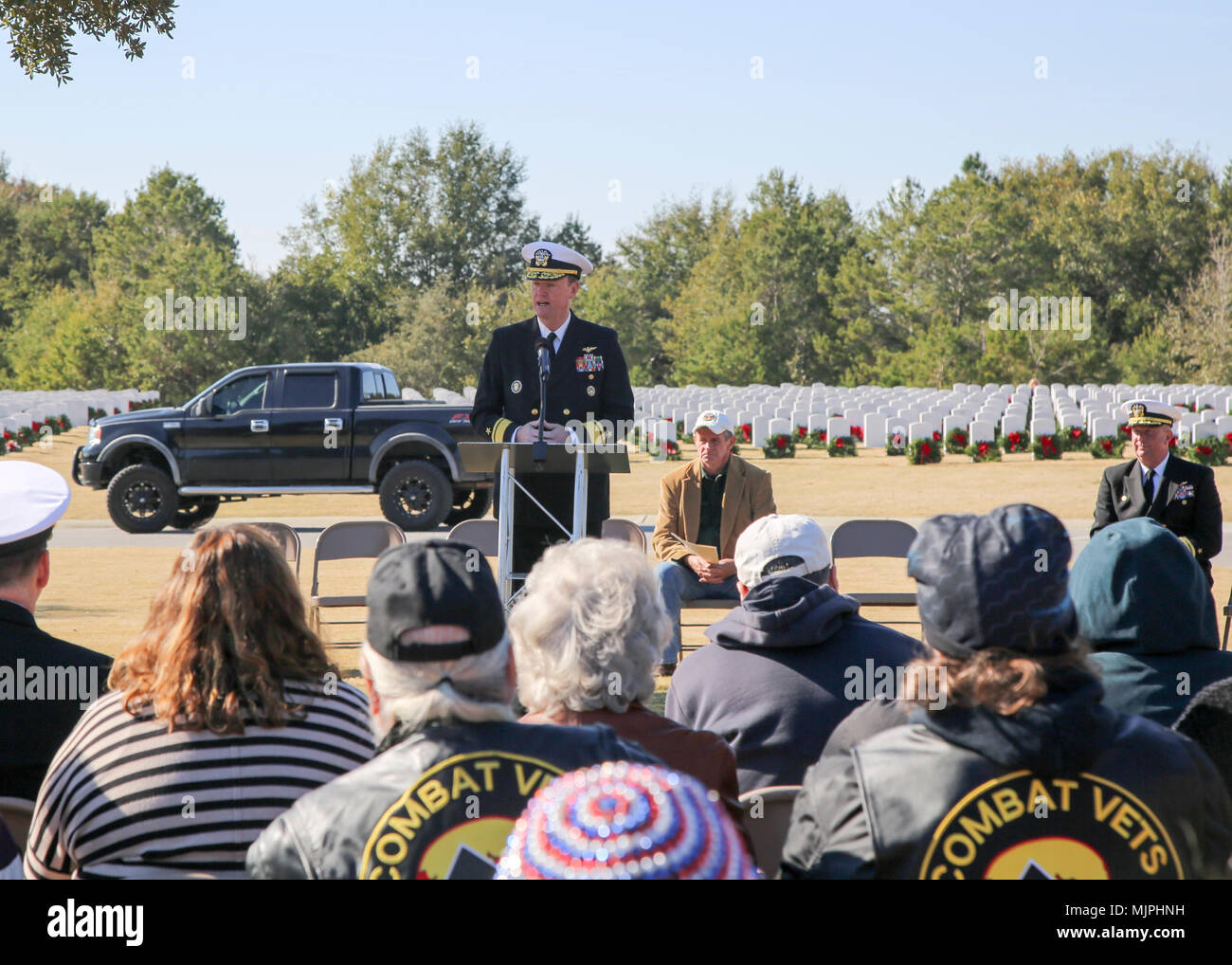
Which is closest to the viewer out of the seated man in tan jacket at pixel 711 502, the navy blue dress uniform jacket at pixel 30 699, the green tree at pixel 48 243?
the navy blue dress uniform jacket at pixel 30 699

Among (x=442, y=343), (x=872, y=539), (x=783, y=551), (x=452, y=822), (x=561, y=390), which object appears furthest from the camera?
(x=442, y=343)

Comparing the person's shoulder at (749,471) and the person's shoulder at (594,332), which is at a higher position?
the person's shoulder at (594,332)

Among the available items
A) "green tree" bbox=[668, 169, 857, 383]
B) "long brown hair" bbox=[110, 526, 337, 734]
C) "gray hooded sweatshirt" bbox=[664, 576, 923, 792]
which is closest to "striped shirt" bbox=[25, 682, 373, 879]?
"long brown hair" bbox=[110, 526, 337, 734]

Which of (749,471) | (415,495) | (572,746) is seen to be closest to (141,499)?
(415,495)

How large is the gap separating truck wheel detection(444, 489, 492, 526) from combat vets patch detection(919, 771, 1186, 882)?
13.8 m

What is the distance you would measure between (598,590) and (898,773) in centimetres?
78

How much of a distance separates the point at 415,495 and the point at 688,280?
208 ft

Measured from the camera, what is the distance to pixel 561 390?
591 cm

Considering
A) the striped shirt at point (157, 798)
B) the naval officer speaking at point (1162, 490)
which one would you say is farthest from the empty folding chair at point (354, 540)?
the striped shirt at point (157, 798)

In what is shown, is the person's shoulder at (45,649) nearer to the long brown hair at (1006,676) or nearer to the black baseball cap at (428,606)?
the black baseball cap at (428,606)

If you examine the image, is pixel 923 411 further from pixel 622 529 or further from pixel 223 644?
pixel 223 644

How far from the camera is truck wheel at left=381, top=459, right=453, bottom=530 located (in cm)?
1469

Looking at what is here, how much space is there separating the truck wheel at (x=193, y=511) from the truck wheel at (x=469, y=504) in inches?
125

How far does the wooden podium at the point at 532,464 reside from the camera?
5.26 m
